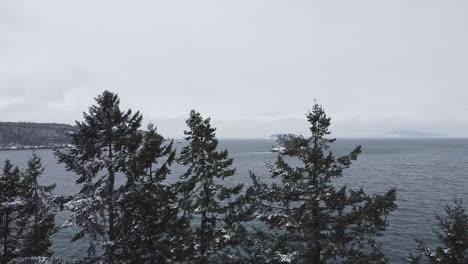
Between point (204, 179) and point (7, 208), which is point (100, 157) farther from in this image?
point (7, 208)

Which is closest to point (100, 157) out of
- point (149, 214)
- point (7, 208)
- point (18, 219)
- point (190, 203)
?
point (149, 214)

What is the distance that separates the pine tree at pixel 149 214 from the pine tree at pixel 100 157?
56cm

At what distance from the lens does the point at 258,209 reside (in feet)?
54.1

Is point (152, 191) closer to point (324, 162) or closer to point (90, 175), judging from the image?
point (90, 175)

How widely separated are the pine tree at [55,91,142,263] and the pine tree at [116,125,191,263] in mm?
563

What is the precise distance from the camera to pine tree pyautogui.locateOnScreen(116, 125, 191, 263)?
1427cm

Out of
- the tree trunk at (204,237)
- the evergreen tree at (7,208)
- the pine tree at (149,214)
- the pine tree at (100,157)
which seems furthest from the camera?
the evergreen tree at (7,208)

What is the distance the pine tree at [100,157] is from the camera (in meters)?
13.1

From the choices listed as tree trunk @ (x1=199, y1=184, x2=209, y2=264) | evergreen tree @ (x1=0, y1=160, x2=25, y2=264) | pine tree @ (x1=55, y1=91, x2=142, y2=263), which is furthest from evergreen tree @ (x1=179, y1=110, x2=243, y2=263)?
evergreen tree @ (x1=0, y1=160, x2=25, y2=264)

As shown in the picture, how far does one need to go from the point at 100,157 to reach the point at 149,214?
395 cm

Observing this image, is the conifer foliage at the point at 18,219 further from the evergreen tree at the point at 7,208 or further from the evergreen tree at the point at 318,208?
the evergreen tree at the point at 318,208

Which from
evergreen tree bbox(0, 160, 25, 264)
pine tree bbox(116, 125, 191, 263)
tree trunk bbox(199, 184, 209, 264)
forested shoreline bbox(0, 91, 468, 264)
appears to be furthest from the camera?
evergreen tree bbox(0, 160, 25, 264)

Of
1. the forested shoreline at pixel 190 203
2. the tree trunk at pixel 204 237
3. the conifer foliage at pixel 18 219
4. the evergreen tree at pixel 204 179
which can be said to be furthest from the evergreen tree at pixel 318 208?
the conifer foliage at pixel 18 219

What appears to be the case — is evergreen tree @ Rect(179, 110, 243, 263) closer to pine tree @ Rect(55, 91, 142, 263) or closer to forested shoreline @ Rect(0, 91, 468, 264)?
forested shoreline @ Rect(0, 91, 468, 264)
